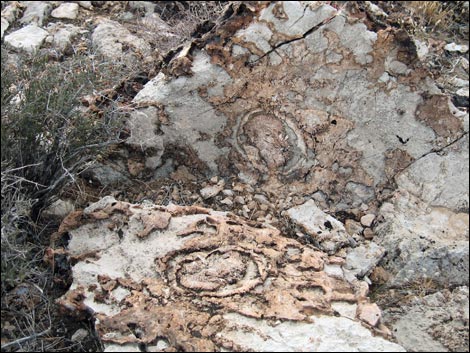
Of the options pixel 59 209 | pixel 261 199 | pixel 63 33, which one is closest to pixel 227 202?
pixel 261 199

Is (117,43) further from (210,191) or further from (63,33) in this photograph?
(210,191)

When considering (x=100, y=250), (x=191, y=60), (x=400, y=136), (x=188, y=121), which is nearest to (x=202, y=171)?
(x=188, y=121)

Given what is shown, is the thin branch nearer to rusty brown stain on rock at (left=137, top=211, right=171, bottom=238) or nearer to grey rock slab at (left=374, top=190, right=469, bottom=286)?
rusty brown stain on rock at (left=137, top=211, right=171, bottom=238)

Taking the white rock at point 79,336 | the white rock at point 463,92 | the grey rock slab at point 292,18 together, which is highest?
the grey rock slab at point 292,18

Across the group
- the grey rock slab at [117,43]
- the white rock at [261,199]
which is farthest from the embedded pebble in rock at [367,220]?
the grey rock slab at [117,43]

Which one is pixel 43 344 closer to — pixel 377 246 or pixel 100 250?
pixel 100 250

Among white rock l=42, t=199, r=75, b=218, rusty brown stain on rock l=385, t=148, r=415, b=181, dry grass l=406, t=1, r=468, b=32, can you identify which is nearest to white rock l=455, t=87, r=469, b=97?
dry grass l=406, t=1, r=468, b=32

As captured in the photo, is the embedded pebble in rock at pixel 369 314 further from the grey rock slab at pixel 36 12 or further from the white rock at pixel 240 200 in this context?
the grey rock slab at pixel 36 12
